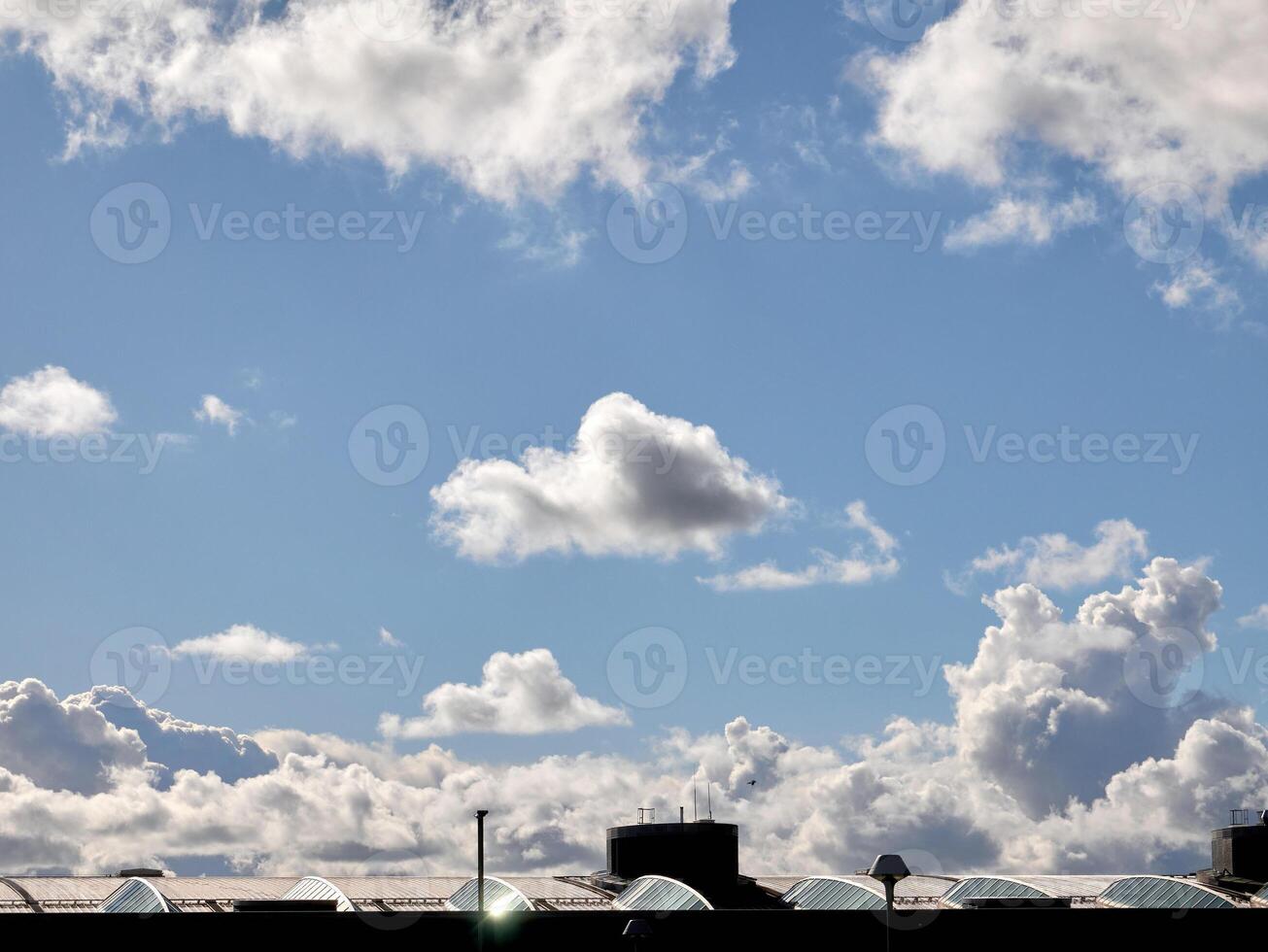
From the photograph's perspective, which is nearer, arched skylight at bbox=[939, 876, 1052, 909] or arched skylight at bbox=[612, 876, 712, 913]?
arched skylight at bbox=[612, 876, 712, 913]

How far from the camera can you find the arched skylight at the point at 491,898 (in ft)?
246

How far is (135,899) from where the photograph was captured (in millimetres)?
72125

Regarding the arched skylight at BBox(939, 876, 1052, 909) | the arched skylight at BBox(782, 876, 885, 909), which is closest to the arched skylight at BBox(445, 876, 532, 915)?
the arched skylight at BBox(782, 876, 885, 909)

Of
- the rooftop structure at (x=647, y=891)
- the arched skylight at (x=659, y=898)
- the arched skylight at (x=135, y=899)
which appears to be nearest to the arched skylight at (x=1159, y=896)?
the rooftop structure at (x=647, y=891)

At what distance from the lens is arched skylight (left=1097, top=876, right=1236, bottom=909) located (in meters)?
80.0

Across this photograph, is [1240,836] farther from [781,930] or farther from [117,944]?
[117,944]

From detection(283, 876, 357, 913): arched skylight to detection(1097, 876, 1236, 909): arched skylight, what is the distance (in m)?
39.5

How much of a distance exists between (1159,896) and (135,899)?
52401 mm

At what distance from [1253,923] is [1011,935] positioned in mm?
13023

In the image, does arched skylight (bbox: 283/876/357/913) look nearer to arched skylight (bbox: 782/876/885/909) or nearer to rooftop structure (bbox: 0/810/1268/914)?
rooftop structure (bbox: 0/810/1268/914)

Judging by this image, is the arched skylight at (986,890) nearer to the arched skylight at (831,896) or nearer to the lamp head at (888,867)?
the arched skylight at (831,896)

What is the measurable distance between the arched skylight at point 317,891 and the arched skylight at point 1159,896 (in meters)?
39.5

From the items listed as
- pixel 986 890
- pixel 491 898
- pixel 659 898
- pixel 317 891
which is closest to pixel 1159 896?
pixel 986 890

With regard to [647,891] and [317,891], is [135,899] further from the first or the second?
[647,891]
